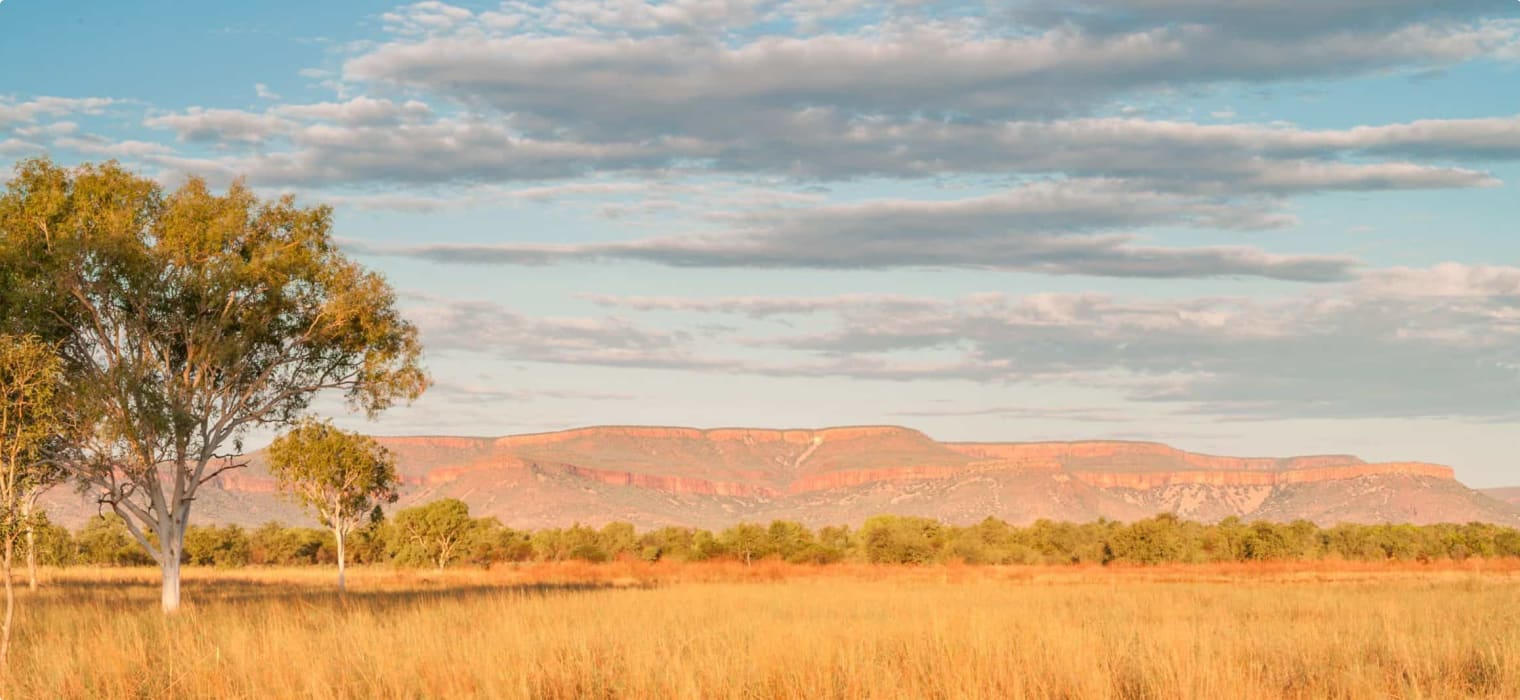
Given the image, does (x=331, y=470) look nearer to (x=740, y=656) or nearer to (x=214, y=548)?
(x=740, y=656)

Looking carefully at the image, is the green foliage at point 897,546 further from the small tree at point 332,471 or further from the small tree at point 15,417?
the small tree at point 15,417

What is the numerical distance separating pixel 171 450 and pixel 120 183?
21.1 ft

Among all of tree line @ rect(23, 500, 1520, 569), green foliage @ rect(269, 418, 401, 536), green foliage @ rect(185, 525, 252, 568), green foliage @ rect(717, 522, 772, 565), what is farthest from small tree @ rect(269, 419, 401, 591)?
green foliage @ rect(185, 525, 252, 568)

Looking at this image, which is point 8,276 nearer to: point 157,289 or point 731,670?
point 157,289

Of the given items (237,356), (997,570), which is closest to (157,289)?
(237,356)

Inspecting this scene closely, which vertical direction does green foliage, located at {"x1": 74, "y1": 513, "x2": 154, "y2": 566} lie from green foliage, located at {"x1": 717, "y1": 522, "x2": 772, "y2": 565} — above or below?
above

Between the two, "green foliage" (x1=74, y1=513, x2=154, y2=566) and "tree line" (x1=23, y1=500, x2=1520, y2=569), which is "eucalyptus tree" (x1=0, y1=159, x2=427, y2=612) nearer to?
"tree line" (x1=23, y1=500, x2=1520, y2=569)

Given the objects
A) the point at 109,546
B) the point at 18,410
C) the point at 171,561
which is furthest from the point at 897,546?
the point at 18,410

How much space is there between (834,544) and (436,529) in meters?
26.9

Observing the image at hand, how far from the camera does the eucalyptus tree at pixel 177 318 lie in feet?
91.7

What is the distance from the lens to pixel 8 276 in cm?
2722

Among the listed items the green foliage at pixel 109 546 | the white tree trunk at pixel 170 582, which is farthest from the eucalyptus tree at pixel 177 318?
the green foliage at pixel 109 546

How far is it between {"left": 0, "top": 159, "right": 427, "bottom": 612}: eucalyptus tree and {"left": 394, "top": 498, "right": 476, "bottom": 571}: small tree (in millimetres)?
46359

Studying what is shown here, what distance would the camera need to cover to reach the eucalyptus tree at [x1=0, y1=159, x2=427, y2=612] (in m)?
28.0
